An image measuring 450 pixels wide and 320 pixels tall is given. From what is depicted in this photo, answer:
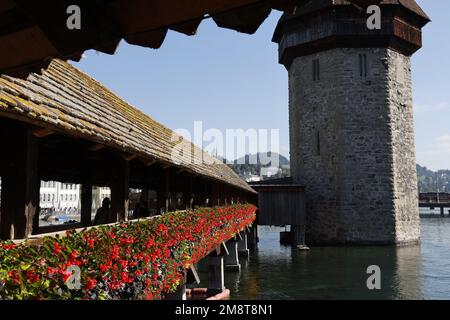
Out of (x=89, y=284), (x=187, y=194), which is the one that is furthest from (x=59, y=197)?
(x=89, y=284)

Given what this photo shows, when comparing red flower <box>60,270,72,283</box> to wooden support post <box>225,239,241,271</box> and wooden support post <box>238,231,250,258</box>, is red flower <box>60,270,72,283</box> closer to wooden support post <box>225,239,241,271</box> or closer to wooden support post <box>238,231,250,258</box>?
wooden support post <box>225,239,241,271</box>

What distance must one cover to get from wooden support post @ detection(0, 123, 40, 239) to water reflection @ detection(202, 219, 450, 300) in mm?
12191

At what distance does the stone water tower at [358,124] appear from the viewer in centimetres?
2830

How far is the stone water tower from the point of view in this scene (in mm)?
28297

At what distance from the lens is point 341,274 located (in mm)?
19500

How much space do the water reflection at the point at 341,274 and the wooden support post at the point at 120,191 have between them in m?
9.36

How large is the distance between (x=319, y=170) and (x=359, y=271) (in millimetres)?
10708

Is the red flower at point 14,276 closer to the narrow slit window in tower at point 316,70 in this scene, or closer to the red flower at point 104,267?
the red flower at point 104,267

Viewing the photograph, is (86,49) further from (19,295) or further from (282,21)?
(282,21)

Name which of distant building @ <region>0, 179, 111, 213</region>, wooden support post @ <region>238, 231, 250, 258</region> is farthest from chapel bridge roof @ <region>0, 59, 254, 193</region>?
distant building @ <region>0, 179, 111, 213</region>

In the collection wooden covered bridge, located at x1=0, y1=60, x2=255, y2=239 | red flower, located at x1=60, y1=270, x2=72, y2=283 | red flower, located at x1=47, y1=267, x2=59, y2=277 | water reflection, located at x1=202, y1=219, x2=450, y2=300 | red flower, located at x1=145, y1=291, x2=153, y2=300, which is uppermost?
wooden covered bridge, located at x1=0, y1=60, x2=255, y2=239
